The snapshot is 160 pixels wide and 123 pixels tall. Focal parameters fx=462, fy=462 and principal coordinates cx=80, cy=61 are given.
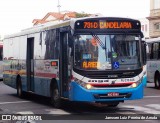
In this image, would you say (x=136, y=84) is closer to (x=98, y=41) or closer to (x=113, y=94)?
(x=113, y=94)

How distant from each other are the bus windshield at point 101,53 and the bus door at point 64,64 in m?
0.81

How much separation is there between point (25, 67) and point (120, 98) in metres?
6.97

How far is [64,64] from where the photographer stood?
15.1 metres

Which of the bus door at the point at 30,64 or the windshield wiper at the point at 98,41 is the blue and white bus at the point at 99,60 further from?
the bus door at the point at 30,64

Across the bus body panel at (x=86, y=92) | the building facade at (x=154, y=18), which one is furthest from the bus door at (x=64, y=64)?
the building facade at (x=154, y=18)

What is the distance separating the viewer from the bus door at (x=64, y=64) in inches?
582

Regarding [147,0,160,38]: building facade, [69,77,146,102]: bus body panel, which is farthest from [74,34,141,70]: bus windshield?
[147,0,160,38]: building facade

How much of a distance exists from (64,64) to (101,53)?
1657mm

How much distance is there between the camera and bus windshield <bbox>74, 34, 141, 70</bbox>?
13859 mm

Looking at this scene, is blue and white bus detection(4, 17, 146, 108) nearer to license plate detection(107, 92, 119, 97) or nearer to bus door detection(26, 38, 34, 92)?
license plate detection(107, 92, 119, 97)

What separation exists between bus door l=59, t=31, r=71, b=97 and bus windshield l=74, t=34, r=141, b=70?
2.65ft

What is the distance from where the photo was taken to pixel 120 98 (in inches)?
552

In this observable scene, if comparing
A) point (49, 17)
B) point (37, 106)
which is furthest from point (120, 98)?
point (49, 17)

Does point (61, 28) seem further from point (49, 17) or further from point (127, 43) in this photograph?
point (49, 17)
